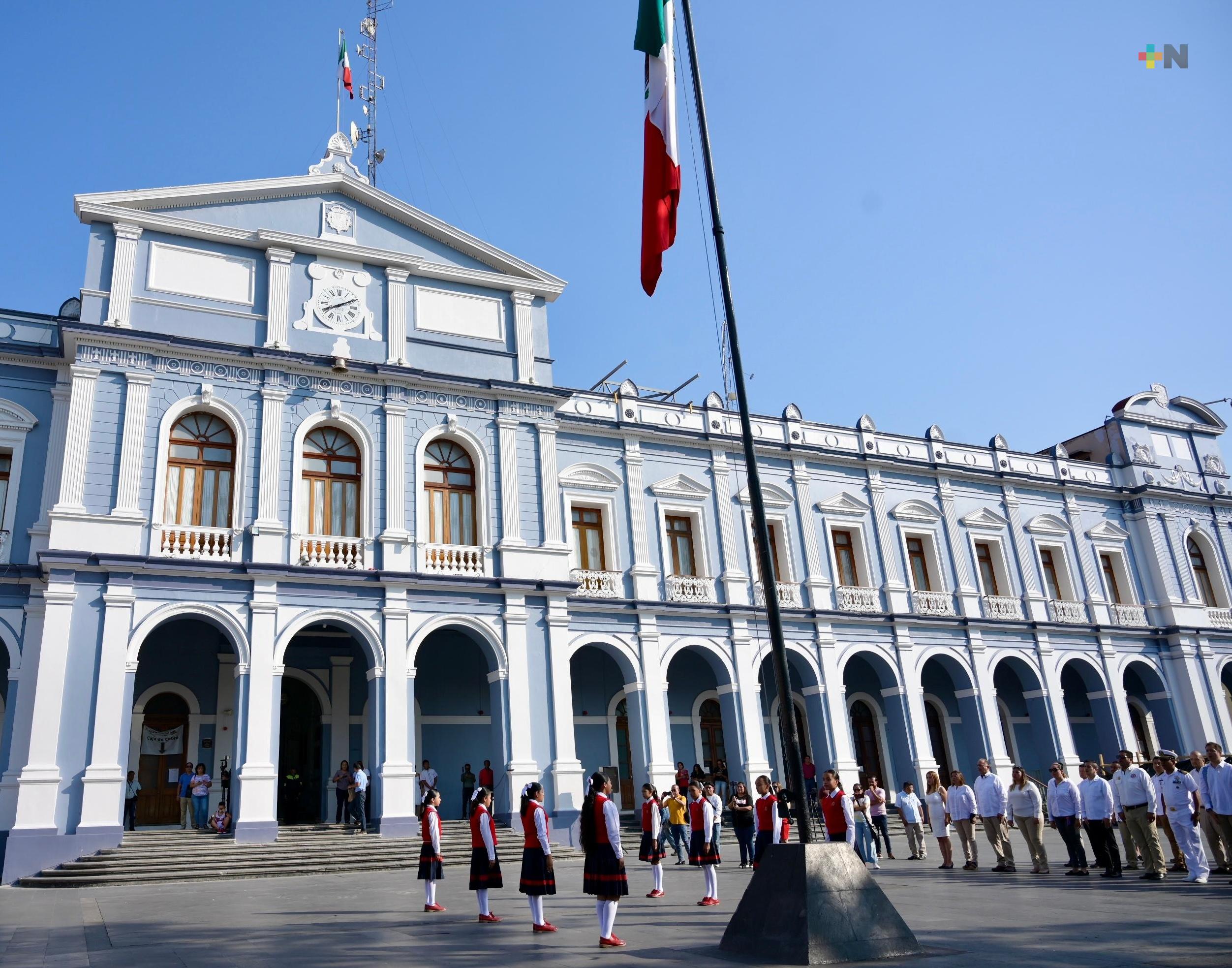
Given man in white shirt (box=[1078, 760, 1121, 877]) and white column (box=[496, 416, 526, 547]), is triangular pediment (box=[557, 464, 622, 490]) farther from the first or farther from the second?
man in white shirt (box=[1078, 760, 1121, 877])

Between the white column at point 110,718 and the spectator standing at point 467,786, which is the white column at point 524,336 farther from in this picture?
the white column at point 110,718

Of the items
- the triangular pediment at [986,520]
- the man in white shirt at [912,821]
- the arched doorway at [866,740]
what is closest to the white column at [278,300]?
the man in white shirt at [912,821]

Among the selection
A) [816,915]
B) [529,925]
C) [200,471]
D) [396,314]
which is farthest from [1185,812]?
[200,471]

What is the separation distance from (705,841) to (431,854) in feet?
10.4

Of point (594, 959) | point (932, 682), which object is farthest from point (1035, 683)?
point (594, 959)

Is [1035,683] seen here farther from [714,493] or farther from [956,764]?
[714,493]

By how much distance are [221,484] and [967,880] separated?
13.5 metres

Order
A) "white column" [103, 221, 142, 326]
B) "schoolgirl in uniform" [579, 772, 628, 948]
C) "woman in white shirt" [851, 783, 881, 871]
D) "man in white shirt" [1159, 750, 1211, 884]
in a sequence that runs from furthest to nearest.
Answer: "white column" [103, 221, 142, 326]
"woman in white shirt" [851, 783, 881, 871]
"man in white shirt" [1159, 750, 1211, 884]
"schoolgirl in uniform" [579, 772, 628, 948]

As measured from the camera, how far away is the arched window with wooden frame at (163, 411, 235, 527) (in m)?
17.6

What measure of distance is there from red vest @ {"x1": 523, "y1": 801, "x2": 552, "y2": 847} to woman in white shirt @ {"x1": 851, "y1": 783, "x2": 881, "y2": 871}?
6.37 meters

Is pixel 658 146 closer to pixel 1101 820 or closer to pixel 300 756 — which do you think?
pixel 1101 820

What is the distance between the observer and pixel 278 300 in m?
19.1

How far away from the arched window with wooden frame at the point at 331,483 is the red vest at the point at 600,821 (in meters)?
10.7

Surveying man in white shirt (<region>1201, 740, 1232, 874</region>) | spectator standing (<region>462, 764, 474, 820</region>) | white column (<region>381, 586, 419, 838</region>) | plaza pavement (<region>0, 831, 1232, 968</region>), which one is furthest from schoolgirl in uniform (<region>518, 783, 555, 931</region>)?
spectator standing (<region>462, 764, 474, 820</region>)
